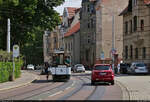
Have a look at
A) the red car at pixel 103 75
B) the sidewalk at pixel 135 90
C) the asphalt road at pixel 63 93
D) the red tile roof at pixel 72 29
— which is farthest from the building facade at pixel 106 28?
the asphalt road at pixel 63 93

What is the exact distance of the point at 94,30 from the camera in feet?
239

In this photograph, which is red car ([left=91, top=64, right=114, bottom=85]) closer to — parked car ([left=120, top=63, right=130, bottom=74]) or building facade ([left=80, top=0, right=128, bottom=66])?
parked car ([left=120, top=63, right=130, bottom=74])

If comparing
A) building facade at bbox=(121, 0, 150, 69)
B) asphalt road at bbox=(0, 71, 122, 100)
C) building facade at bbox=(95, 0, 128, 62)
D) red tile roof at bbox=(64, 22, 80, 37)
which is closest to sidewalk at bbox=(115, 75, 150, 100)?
asphalt road at bbox=(0, 71, 122, 100)

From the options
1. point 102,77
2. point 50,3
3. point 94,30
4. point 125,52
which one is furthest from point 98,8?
point 102,77

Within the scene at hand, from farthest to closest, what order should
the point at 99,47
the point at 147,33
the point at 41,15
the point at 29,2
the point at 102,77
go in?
the point at 99,47 → the point at 147,33 → the point at 41,15 → the point at 29,2 → the point at 102,77

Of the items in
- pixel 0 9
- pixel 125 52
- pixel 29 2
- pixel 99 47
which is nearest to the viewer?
pixel 0 9

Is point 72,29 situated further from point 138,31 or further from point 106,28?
point 138,31

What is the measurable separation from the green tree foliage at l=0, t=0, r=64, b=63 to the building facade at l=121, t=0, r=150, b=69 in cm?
1156

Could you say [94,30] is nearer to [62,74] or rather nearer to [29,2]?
[29,2]

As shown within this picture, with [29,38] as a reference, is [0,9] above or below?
above

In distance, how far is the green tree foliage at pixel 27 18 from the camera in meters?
41.3

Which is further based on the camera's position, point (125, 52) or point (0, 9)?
point (125, 52)

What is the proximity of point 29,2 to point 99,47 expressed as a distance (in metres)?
30.7

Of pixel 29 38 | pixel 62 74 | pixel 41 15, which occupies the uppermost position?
pixel 41 15
